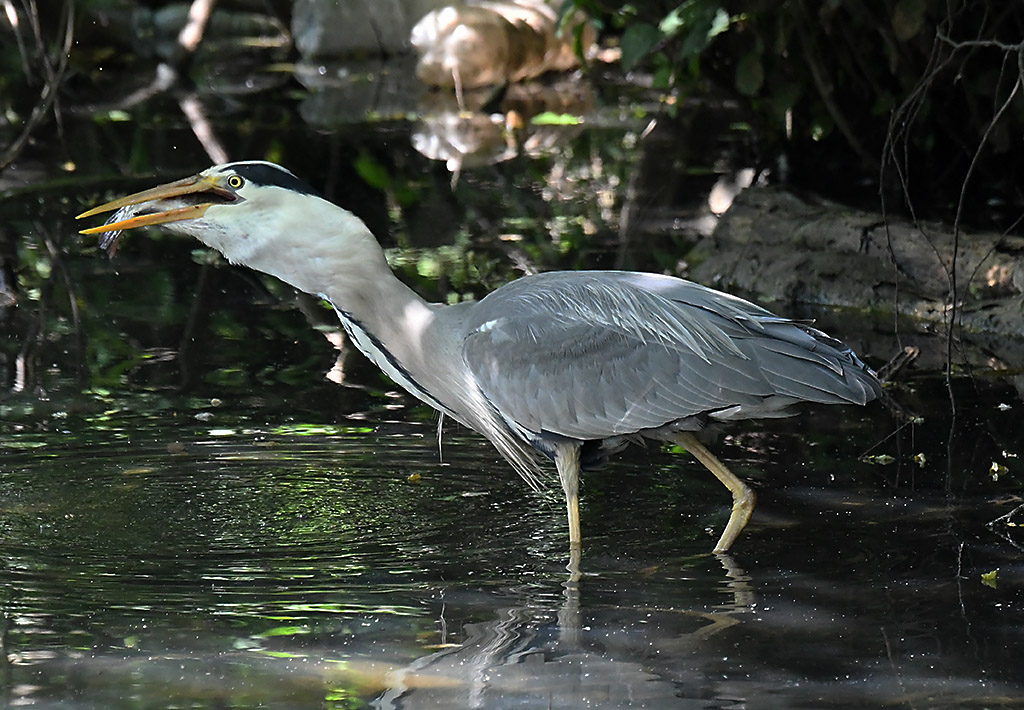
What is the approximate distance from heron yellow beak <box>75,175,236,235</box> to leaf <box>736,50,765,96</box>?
6.62 meters

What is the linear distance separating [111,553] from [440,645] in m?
1.33

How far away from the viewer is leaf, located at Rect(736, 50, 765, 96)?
10758 millimetres

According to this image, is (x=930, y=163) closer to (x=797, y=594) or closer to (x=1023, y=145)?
(x=1023, y=145)

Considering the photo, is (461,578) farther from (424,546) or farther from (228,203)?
(228,203)

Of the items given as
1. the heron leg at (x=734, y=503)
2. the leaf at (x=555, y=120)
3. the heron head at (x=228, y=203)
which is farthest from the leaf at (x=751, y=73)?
the leaf at (x=555, y=120)

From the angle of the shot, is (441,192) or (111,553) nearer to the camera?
(111,553)

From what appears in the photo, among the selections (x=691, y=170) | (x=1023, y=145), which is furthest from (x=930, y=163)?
(x=691, y=170)

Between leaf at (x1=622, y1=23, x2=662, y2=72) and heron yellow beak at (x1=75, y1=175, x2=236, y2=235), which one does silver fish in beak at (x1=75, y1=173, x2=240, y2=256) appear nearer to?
heron yellow beak at (x1=75, y1=175, x2=236, y2=235)

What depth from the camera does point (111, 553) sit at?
5055 millimetres

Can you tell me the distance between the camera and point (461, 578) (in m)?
4.90

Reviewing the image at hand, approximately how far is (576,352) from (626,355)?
6.9 inches

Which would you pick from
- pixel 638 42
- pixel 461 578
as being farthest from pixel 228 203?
pixel 638 42

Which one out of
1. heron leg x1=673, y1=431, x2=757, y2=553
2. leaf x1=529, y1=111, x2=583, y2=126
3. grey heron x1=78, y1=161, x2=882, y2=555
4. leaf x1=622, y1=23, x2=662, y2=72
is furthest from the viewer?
leaf x1=529, y1=111, x2=583, y2=126

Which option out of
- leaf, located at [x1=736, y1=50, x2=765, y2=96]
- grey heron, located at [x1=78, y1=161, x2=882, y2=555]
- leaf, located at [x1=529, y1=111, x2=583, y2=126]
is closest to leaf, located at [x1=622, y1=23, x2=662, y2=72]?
leaf, located at [x1=736, y1=50, x2=765, y2=96]
